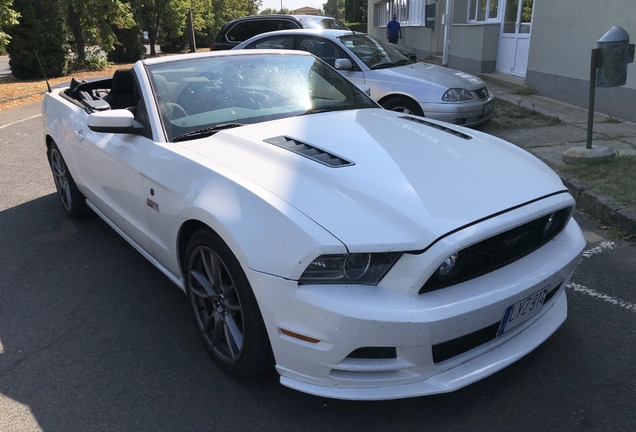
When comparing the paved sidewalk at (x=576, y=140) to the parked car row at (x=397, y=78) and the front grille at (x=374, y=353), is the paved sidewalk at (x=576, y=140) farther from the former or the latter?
the front grille at (x=374, y=353)

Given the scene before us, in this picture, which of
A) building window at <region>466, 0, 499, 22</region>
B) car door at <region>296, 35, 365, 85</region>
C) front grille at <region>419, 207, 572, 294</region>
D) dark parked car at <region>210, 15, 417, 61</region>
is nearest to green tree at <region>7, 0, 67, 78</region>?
dark parked car at <region>210, 15, 417, 61</region>

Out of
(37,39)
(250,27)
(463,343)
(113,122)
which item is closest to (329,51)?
(250,27)

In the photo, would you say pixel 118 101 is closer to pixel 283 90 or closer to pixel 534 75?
pixel 283 90

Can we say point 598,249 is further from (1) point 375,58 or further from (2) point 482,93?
(1) point 375,58

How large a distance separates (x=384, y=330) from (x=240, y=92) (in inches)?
84.0

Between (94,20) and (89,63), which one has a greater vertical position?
(94,20)

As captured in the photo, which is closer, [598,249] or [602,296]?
[602,296]

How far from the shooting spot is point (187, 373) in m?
2.79

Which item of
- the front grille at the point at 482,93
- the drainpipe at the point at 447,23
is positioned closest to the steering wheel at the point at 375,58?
the front grille at the point at 482,93

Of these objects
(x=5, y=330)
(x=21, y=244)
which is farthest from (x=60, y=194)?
(x=5, y=330)

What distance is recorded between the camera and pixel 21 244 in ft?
14.9

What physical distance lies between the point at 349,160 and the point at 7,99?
13934 mm

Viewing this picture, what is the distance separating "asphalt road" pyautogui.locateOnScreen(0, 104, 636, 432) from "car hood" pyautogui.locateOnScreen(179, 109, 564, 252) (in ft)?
2.91

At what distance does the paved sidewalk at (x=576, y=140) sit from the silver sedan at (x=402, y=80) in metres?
0.73
